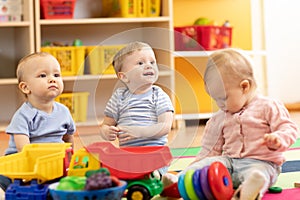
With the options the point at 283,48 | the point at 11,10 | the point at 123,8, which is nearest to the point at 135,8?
the point at 123,8

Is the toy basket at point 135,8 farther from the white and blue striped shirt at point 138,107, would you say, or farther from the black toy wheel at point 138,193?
the black toy wheel at point 138,193

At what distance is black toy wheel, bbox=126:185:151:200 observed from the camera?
121cm

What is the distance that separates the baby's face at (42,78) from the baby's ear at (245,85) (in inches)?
18.4

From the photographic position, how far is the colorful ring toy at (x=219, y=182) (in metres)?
1.16

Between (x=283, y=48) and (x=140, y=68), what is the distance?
2.12 m

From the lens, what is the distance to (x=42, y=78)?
1.53m

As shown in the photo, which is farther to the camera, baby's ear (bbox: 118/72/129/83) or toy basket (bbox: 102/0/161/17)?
toy basket (bbox: 102/0/161/17)

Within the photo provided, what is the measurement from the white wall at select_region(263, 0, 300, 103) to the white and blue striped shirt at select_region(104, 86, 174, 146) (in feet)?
6.18

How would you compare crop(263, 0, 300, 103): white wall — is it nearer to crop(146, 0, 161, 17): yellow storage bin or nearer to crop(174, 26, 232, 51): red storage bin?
crop(174, 26, 232, 51): red storage bin

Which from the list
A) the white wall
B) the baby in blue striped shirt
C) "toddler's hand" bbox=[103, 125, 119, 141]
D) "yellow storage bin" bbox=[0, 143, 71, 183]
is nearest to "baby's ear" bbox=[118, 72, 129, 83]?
the baby in blue striped shirt

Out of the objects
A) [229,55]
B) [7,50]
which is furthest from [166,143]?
[7,50]

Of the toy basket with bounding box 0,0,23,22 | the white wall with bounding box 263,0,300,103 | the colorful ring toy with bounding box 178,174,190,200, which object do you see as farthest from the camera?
the white wall with bounding box 263,0,300,103

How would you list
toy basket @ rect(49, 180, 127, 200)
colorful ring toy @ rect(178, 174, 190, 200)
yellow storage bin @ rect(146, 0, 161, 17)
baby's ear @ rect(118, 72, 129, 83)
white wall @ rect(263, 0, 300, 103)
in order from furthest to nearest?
white wall @ rect(263, 0, 300, 103)
yellow storage bin @ rect(146, 0, 161, 17)
baby's ear @ rect(118, 72, 129, 83)
colorful ring toy @ rect(178, 174, 190, 200)
toy basket @ rect(49, 180, 127, 200)

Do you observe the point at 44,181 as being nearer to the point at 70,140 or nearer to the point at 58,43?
the point at 70,140
